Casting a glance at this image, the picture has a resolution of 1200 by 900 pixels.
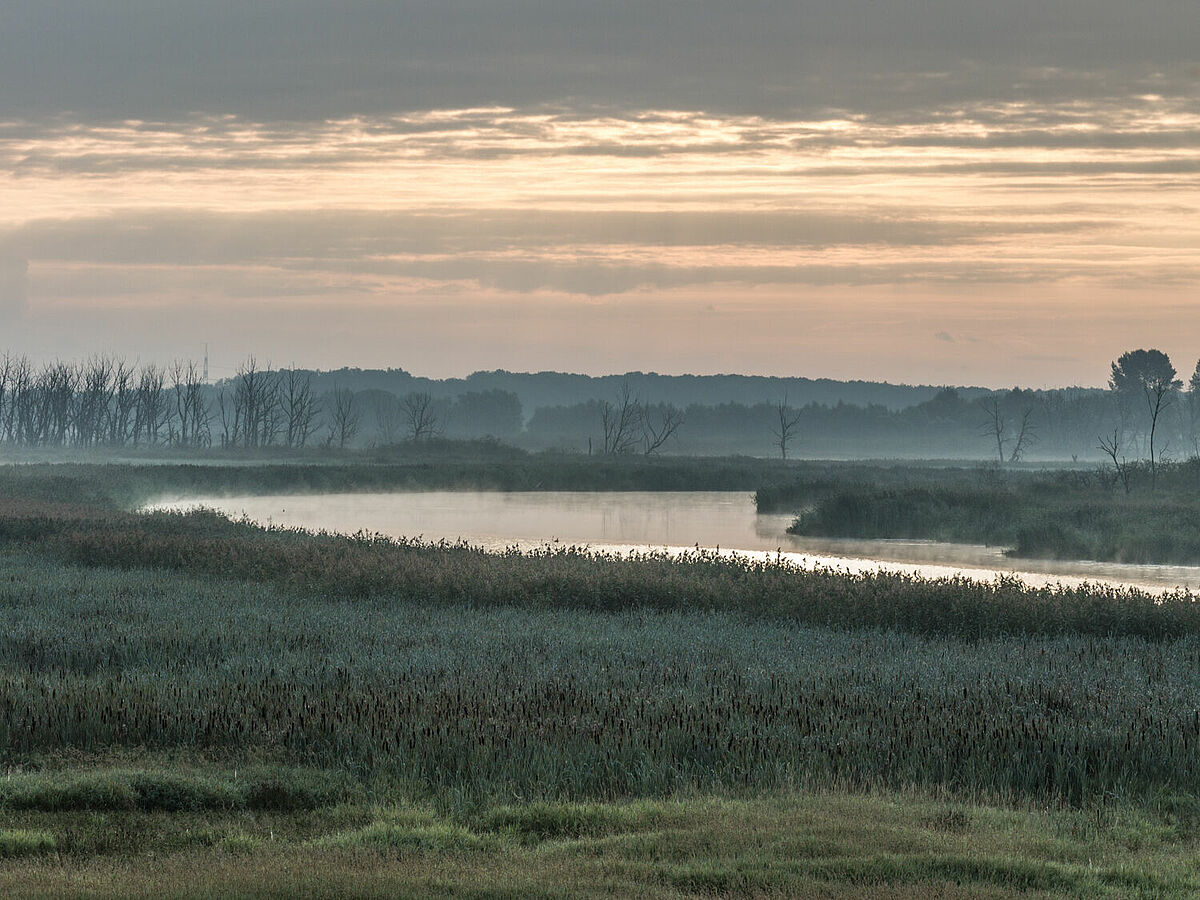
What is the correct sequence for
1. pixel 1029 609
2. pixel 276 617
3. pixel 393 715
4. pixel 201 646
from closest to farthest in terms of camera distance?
pixel 393 715
pixel 201 646
pixel 276 617
pixel 1029 609

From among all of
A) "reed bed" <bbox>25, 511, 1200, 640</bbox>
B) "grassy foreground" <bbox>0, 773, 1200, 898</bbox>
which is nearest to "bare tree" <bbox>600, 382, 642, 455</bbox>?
"reed bed" <bbox>25, 511, 1200, 640</bbox>

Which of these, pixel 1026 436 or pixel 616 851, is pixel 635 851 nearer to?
pixel 616 851

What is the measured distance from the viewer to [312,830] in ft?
27.0

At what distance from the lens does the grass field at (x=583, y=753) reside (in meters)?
7.15

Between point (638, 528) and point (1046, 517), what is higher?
point (1046, 517)

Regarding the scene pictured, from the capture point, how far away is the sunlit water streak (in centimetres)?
3306

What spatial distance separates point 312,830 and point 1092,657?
11133 millimetres

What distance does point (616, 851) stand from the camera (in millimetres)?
7426

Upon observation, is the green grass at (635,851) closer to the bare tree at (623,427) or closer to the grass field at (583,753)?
the grass field at (583,753)

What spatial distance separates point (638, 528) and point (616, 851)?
37725 millimetres

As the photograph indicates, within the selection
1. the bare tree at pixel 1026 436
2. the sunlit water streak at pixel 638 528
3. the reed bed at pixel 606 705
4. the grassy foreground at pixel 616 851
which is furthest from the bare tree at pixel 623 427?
the grassy foreground at pixel 616 851

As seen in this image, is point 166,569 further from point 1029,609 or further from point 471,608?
point 1029,609

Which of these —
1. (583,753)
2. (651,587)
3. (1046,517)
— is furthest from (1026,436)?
(583,753)

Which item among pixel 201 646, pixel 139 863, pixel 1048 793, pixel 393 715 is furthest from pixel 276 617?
pixel 1048 793
